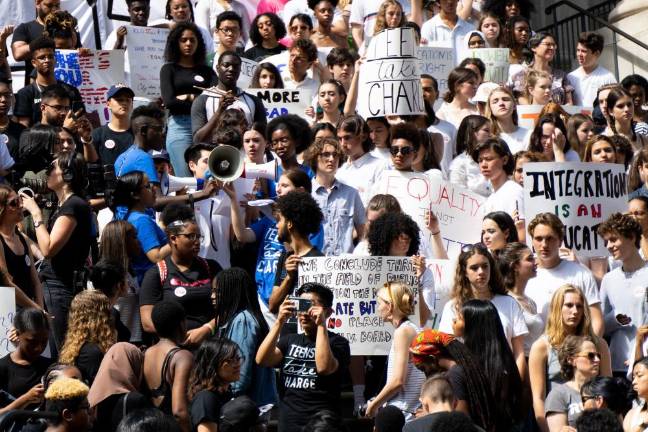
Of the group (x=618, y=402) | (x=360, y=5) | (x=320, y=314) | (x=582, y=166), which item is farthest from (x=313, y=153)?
(x=360, y=5)

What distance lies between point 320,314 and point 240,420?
139 cm

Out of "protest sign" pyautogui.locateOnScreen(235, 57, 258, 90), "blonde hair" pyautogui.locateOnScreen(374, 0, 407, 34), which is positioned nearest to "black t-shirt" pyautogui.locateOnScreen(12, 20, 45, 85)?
"protest sign" pyautogui.locateOnScreen(235, 57, 258, 90)

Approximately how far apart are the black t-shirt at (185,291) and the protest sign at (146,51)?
5877 millimetres

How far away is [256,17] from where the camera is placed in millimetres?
A: 17562

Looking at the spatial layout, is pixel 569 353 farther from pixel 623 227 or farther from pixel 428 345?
pixel 623 227

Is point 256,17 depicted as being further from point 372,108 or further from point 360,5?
point 372,108

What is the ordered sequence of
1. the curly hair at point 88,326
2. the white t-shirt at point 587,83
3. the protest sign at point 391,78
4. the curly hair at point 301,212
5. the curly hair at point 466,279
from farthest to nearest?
the white t-shirt at point 587,83
the protest sign at point 391,78
the curly hair at point 301,212
the curly hair at point 466,279
the curly hair at point 88,326

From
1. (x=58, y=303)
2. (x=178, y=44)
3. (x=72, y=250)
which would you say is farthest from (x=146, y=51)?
(x=58, y=303)

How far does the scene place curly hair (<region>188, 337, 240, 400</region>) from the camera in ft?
32.9

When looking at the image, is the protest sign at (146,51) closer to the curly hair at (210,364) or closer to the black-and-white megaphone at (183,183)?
the black-and-white megaphone at (183,183)

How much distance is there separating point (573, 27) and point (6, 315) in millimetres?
14334

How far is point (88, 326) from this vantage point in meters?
10.9

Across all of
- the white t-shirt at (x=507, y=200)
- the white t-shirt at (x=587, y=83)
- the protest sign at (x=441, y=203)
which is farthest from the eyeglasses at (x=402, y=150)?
the white t-shirt at (x=587, y=83)

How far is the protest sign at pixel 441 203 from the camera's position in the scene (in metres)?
13.2
